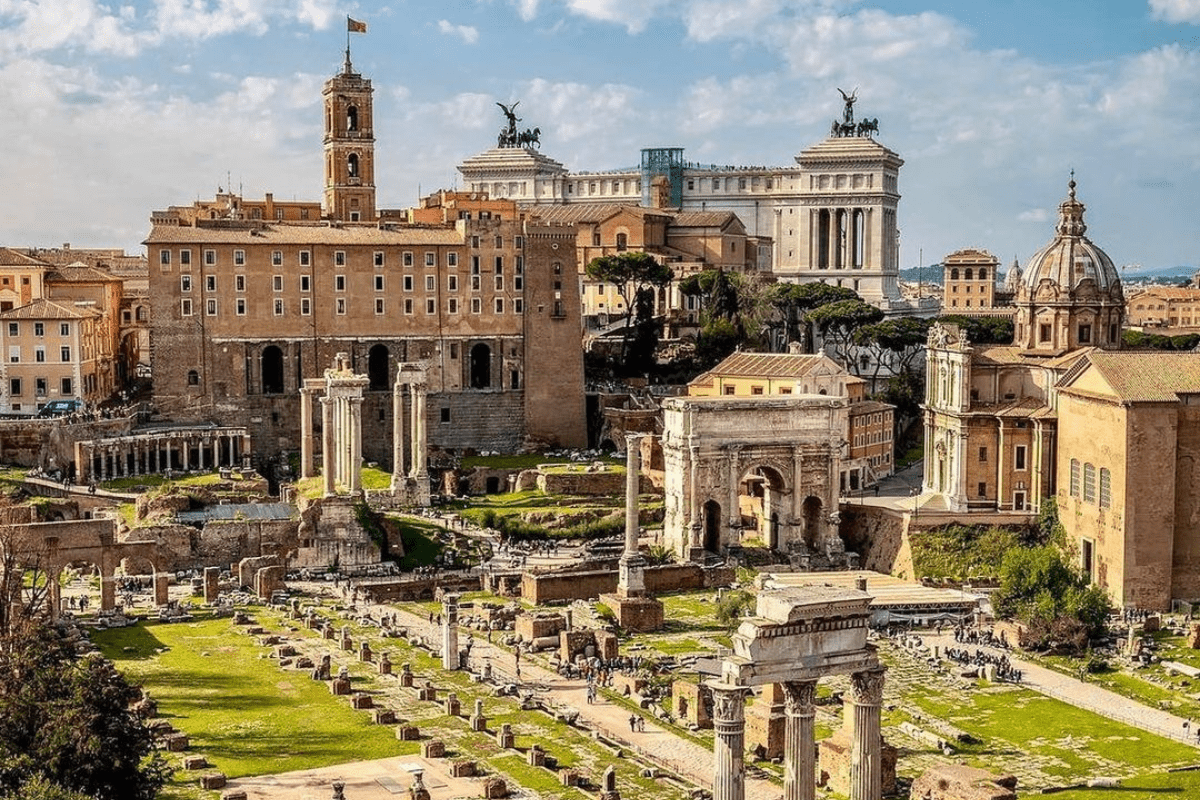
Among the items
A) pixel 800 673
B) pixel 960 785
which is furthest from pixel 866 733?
pixel 960 785

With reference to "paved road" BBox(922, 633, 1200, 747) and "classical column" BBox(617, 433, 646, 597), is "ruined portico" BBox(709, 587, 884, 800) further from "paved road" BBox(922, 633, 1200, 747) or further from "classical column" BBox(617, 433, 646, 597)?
"classical column" BBox(617, 433, 646, 597)

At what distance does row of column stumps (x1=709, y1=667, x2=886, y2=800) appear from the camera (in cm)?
2477

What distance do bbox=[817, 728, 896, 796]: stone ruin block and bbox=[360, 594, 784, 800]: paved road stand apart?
120cm

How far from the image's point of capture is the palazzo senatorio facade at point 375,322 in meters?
74.1

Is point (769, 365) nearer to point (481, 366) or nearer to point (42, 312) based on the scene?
point (481, 366)

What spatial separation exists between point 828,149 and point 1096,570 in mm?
56112

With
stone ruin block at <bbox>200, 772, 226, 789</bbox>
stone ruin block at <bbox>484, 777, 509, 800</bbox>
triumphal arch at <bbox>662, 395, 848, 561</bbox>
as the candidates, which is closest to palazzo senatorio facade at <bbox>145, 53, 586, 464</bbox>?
triumphal arch at <bbox>662, 395, 848, 561</bbox>

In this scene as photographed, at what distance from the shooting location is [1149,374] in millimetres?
54062

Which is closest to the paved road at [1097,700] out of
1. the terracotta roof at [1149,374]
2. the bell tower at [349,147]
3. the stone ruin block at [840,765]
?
the stone ruin block at [840,765]

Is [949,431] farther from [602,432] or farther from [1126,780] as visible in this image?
[1126,780]

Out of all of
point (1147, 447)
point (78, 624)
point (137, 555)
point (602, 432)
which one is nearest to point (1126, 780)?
point (1147, 447)

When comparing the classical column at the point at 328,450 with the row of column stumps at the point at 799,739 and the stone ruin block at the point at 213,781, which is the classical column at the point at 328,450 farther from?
the row of column stumps at the point at 799,739

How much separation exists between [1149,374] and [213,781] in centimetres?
3426

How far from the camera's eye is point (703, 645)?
158ft
